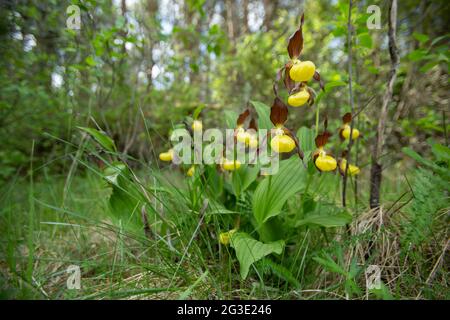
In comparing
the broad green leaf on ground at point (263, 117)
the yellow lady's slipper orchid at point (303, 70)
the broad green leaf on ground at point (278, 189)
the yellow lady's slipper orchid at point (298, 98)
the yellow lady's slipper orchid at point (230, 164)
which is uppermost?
the yellow lady's slipper orchid at point (303, 70)

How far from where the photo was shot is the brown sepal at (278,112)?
0.96 metres

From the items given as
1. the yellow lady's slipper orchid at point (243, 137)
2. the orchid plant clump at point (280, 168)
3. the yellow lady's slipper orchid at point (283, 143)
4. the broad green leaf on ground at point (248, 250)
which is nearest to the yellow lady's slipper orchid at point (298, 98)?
the orchid plant clump at point (280, 168)

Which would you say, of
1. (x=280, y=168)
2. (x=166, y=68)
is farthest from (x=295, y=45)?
(x=166, y=68)

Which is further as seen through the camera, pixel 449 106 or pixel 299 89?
pixel 449 106

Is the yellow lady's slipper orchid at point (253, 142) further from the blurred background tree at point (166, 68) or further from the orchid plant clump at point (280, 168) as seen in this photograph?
the blurred background tree at point (166, 68)

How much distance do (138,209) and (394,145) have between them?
3.41m

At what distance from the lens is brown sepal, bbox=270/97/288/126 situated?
956mm

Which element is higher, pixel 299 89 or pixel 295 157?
pixel 299 89

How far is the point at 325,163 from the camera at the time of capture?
0.95m

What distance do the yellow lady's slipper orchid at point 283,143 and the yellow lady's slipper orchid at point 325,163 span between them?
4.4 inches
